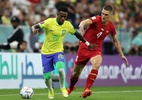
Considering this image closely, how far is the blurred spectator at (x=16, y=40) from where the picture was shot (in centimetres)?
2117

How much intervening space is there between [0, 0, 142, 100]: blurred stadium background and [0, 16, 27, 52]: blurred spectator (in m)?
0.21

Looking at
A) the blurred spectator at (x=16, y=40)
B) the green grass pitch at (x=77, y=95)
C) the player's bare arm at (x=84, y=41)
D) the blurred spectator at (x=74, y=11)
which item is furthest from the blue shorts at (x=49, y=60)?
the blurred spectator at (x=74, y=11)

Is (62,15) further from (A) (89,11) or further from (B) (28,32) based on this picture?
(A) (89,11)

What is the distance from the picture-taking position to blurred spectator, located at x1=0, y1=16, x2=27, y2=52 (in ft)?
69.5

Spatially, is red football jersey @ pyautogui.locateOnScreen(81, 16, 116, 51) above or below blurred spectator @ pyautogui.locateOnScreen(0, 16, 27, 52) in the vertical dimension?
above

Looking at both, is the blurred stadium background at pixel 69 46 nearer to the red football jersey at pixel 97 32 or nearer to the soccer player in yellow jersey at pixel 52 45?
the red football jersey at pixel 97 32

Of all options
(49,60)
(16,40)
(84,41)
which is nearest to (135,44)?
(16,40)

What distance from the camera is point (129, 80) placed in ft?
80.1

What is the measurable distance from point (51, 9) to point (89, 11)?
2.62 meters

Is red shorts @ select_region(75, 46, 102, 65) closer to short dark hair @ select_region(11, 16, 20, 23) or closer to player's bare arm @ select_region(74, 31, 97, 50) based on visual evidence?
player's bare arm @ select_region(74, 31, 97, 50)

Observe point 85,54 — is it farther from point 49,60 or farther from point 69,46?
point 69,46

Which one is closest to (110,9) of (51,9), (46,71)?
(46,71)

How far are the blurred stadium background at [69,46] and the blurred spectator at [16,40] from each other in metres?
0.21

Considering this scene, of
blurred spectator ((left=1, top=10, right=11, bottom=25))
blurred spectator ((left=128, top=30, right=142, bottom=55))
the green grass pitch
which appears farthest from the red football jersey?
blurred spectator ((left=128, top=30, right=142, bottom=55))
